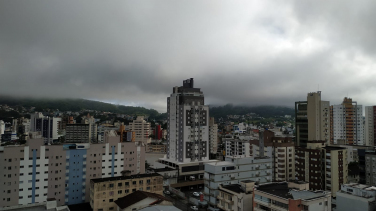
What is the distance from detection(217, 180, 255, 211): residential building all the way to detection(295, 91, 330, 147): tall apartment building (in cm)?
4099

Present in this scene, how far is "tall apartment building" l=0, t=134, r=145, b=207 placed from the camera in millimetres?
36188

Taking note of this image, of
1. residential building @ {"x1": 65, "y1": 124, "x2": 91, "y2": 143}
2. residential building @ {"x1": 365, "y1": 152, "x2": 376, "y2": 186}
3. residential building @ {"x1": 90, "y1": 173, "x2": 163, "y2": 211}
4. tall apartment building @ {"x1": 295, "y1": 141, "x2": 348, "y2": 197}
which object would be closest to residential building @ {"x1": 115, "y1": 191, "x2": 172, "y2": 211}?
residential building @ {"x1": 90, "y1": 173, "x2": 163, "y2": 211}

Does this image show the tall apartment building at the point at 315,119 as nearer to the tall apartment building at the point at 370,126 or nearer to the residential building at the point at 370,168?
the residential building at the point at 370,168

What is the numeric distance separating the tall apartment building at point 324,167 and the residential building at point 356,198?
418 inches

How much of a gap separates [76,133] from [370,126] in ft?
403

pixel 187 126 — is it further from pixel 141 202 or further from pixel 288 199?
pixel 288 199

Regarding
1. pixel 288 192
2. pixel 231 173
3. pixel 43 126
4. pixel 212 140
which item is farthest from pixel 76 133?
pixel 288 192

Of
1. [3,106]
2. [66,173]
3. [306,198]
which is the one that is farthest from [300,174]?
[3,106]

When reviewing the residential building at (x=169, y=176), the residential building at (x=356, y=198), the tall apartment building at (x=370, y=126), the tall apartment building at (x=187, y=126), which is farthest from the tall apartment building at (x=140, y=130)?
the residential building at (x=356, y=198)

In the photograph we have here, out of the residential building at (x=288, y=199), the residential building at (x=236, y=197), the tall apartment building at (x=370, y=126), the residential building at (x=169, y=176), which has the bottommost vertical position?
the residential building at (x=169, y=176)

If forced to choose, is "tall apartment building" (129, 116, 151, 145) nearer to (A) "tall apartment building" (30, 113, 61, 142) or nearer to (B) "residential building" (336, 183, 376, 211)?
(A) "tall apartment building" (30, 113, 61, 142)

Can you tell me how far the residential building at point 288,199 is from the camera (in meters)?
24.8

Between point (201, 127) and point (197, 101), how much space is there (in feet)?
21.8

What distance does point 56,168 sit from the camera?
39250mm
